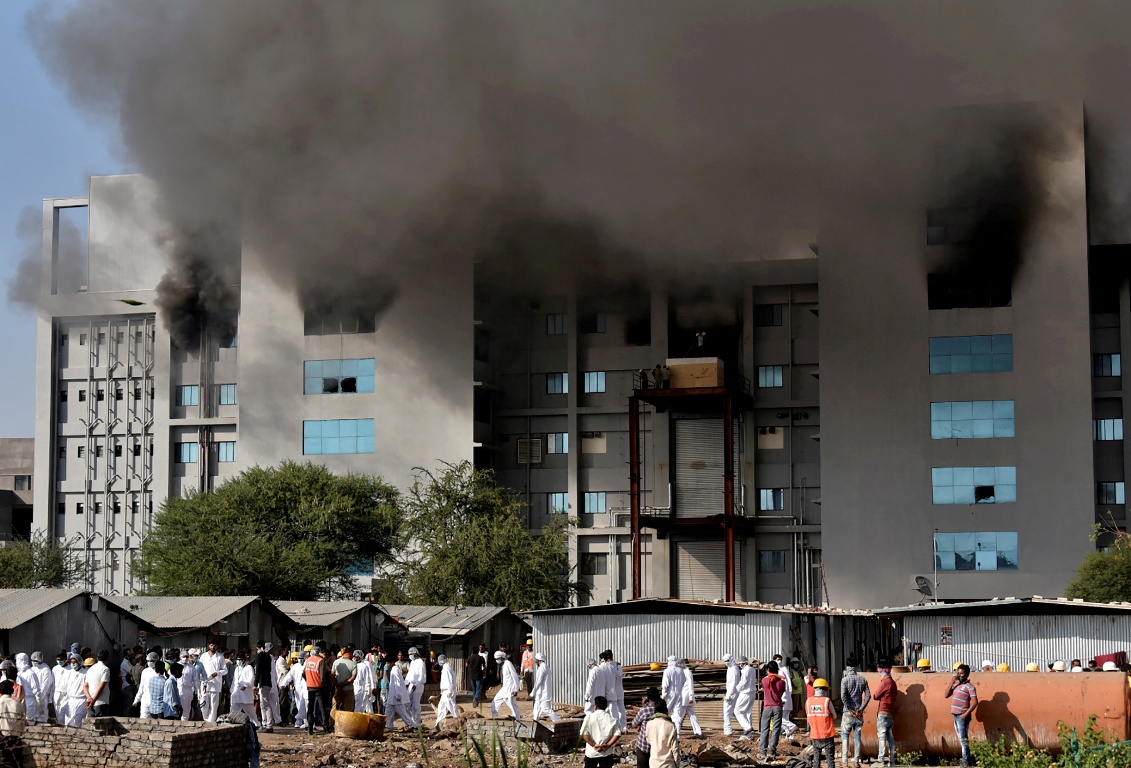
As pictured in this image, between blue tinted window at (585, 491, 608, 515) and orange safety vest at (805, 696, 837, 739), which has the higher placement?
blue tinted window at (585, 491, 608, 515)

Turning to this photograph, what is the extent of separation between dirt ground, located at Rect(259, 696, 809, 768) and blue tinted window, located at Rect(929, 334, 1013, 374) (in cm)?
3352

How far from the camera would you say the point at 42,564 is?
71938mm

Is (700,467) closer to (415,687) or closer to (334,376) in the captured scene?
(334,376)

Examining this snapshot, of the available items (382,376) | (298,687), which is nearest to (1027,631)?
(298,687)

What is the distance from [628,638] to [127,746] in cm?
1553

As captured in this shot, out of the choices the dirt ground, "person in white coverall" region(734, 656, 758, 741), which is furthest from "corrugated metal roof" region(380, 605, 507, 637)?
"person in white coverall" region(734, 656, 758, 741)

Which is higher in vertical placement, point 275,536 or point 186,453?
point 186,453

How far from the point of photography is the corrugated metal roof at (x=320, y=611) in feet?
137

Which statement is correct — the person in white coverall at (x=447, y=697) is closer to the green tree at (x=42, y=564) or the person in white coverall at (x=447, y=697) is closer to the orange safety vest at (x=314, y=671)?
the orange safety vest at (x=314, y=671)

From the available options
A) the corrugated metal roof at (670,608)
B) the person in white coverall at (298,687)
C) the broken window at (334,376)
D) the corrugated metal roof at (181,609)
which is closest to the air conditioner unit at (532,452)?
the broken window at (334,376)

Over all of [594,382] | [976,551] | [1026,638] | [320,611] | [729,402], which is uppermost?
[594,382]

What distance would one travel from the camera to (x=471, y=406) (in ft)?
217

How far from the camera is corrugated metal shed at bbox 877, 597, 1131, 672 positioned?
29891mm

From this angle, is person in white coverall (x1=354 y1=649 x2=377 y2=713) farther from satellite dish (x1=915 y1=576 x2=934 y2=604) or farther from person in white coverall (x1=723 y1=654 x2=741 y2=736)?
satellite dish (x1=915 y1=576 x2=934 y2=604)
